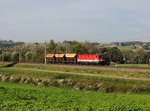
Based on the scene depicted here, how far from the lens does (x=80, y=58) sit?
8962cm

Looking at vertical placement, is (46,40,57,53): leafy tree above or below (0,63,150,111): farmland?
above

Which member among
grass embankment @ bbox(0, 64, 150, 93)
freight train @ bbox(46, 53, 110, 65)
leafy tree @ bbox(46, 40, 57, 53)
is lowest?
grass embankment @ bbox(0, 64, 150, 93)

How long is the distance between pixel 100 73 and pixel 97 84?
46.8ft

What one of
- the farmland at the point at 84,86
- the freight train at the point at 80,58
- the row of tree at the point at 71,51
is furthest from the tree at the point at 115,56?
the farmland at the point at 84,86

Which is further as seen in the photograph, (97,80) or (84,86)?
(97,80)

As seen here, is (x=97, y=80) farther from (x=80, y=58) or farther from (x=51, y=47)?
(x=51, y=47)

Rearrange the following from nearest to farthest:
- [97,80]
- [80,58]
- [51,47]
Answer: [97,80] → [80,58] → [51,47]

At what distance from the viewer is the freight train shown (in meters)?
84.2

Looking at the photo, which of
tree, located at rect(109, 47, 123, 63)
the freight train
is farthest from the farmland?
tree, located at rect(109, 47, 123, 63)

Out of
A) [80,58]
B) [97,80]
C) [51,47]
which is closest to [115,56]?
[51,47]

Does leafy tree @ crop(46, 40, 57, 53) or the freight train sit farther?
A: leafy tree @ crop(46, 40, 57, 53)

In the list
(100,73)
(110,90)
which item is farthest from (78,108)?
(100,73)

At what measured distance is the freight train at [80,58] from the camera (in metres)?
84.2

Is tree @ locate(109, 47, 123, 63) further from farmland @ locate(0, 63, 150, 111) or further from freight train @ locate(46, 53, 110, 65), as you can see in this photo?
farmland @ locate(0, 63, 150, 111)
